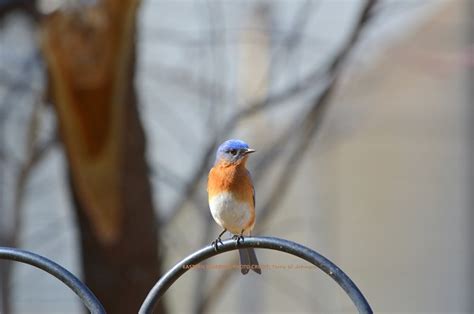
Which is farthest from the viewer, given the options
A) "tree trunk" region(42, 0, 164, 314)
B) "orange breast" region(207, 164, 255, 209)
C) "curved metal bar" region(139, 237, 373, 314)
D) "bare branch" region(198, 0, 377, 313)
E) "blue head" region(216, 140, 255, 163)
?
"bare branch" region(198, 0, 377, 313)

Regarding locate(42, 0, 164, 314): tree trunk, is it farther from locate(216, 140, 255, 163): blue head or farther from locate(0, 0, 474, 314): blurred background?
locate(216, 140, 255, 163): blue head

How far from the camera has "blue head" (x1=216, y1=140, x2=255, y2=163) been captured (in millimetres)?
2045

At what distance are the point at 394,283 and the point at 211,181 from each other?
529 centimetres

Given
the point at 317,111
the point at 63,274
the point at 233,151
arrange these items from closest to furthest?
the point at 63,274 < the point at 233,151 < the point at 317,111

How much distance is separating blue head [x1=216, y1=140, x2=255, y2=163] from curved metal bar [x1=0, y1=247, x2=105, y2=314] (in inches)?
20.0

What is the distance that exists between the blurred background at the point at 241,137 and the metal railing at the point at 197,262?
1.72 meters

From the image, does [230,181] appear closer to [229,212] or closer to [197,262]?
[229,212]

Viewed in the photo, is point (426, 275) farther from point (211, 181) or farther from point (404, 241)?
point (211, 181)

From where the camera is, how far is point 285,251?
5.53ft

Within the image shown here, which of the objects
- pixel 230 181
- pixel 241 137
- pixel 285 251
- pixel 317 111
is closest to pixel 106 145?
pixel 317 111

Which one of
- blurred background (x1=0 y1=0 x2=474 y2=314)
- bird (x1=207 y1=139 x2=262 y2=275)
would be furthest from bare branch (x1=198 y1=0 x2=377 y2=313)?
bird (x1=207 y1=139 x2=262 y2=275)

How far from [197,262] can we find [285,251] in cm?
19

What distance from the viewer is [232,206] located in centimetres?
215

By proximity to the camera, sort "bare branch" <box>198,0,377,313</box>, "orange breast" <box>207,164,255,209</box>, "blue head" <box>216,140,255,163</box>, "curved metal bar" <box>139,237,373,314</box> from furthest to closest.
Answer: "bare branch" <box>198,0,377,313</box>, "orange breast" <box>207,164,255,209</box>, "blue head" <box>216,140,255,163</box>, "curved metal bar" <box>139,237,373,314</box>
